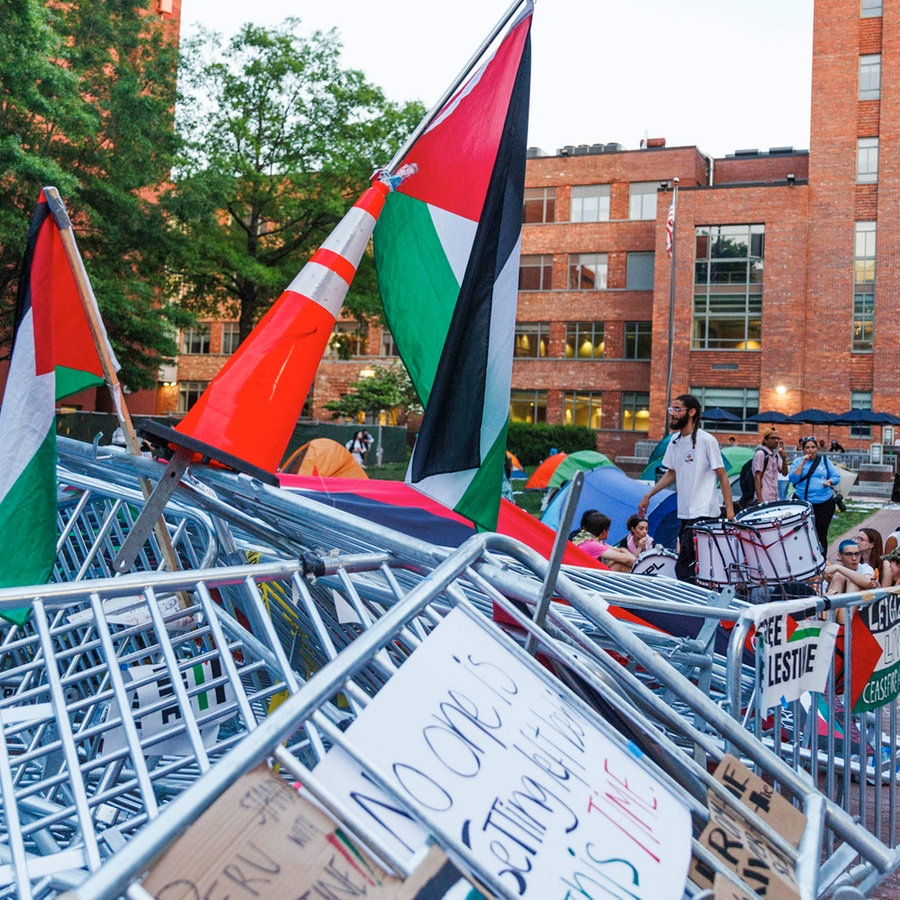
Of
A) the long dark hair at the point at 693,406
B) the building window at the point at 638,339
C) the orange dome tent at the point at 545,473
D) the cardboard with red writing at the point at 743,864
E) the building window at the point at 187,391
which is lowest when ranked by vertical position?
the orange dome tent at the point at 545,473

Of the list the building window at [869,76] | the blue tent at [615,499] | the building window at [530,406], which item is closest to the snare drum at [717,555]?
the blue tent at [615,499]

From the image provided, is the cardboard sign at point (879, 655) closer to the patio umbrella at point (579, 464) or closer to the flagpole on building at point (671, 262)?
the patio umbrella at point (579, 464)

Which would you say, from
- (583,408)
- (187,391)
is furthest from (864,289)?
(187,391)

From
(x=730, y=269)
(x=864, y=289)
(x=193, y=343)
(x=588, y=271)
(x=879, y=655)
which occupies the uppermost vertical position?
(x=588, y=271)

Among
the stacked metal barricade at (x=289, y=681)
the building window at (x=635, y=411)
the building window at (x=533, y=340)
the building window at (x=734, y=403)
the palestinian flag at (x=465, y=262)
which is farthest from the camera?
the building window at (x=533, y=340)

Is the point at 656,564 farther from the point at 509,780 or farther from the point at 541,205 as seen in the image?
the point at 541,205

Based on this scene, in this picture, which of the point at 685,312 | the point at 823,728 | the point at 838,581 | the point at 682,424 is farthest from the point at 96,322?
the point at 685,312

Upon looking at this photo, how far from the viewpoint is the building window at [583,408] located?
5481 centimetres

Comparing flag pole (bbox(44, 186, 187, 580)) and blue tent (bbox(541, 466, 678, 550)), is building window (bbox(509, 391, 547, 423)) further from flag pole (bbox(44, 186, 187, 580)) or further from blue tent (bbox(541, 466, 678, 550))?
flag pole (bbox(44, 186, 187, 580))

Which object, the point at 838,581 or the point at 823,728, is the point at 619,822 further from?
the point at 838,581

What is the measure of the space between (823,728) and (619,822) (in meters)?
4.20

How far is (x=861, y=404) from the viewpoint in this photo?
153 feet

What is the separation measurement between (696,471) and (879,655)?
4.09 meters

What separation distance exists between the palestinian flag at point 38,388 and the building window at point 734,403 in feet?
152
